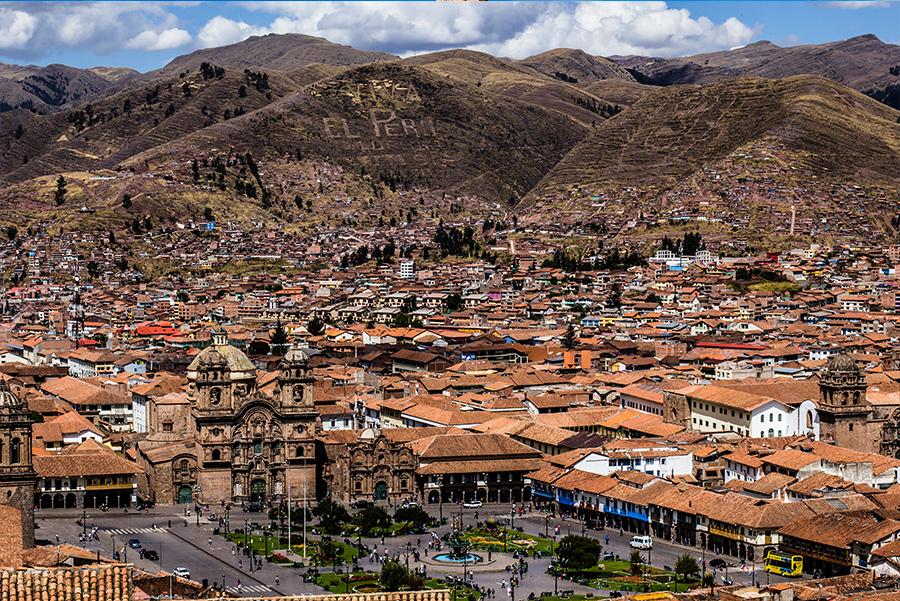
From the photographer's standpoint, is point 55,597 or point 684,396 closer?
point 55,597

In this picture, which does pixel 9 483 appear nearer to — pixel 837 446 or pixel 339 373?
pixel 837 446

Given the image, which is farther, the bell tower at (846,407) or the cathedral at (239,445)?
the bell tower at (846,407)

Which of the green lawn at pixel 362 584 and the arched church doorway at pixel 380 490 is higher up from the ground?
the arched church doorway at pixel 380 490

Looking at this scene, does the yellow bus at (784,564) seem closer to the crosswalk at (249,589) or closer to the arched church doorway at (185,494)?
the crosswalk at (249,589)

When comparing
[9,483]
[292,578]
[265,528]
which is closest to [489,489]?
[265,528]

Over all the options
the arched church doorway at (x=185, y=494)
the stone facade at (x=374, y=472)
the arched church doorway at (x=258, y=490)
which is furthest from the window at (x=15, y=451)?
the stone facade at (x=374, y=472)

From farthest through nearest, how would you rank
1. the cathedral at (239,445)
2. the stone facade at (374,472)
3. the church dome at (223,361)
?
the church dome at (223,361) < the stone facade at (374,472) < the cathedral at (239,445)
